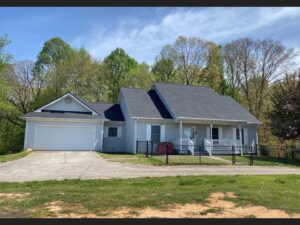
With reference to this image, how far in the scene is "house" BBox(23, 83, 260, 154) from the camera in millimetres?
22156

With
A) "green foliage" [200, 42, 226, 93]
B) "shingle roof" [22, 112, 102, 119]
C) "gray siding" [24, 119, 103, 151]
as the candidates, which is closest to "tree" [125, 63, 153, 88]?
"green foliage" [200, 42, 226, 93]

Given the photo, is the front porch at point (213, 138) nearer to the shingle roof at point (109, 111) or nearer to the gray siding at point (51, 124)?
the shingle roof at point (109, 111)

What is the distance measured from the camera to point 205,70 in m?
39.4

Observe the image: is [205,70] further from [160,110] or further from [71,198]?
[71,198]

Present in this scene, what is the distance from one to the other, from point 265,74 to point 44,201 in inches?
1390

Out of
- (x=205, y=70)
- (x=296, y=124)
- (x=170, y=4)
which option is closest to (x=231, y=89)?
(x=205, y=70)

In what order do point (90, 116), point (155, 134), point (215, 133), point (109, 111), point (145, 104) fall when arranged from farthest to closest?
point (109, 111)
point (215, 133)
point (145, 104)
point (155, 134)
point (90, 116)

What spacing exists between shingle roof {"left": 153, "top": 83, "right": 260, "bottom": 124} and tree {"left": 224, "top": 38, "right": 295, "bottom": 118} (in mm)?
10623

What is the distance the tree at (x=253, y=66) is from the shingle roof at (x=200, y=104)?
1062cm

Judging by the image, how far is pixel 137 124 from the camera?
22516 mm

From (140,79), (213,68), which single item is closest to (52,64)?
(140,79)

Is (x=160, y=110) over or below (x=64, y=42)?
below

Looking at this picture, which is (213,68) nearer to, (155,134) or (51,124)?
(155,134)

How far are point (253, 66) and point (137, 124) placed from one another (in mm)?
21625
